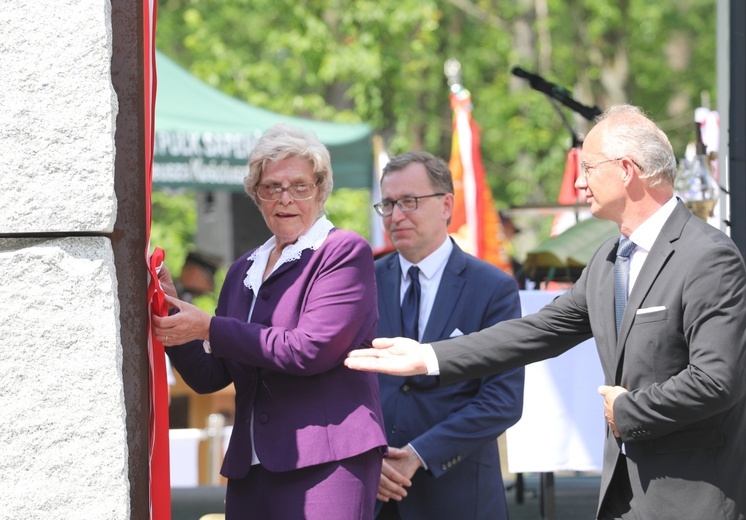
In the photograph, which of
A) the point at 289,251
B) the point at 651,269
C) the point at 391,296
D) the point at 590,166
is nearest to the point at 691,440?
the point at 651,269

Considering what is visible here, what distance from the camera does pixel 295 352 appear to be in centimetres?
297

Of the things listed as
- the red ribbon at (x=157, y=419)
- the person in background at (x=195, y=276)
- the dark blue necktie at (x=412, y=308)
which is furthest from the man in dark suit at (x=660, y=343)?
the person in background at (x=195, y=276)

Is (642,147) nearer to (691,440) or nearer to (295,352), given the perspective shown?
(691,440)

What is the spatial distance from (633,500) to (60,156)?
1.68 metres

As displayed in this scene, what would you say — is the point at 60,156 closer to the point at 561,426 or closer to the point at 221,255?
the point at 561,426

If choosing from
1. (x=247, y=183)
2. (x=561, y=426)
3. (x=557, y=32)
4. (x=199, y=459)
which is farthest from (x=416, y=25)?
(x=247, y=183)

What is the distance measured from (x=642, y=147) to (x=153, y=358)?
4.52ft

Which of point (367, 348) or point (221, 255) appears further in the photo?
point (221, 255)

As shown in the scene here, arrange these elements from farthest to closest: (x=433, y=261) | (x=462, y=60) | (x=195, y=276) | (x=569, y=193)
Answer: (x=462, y=60) < (x=195, y=276) < (x=569, y=193) < (x=433, y=261)

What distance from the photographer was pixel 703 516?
2.86 m

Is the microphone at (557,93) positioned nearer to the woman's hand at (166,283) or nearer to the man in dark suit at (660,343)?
the man in dark suit at (660,343)

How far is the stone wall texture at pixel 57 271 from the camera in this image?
2564 millimetres

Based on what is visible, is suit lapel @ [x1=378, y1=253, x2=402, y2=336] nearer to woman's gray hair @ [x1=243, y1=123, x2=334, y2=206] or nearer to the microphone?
woman's gray hair @ [x1=243, y1=123, x2=334, y2=206]

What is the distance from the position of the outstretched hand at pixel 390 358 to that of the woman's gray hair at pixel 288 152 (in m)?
0.49
